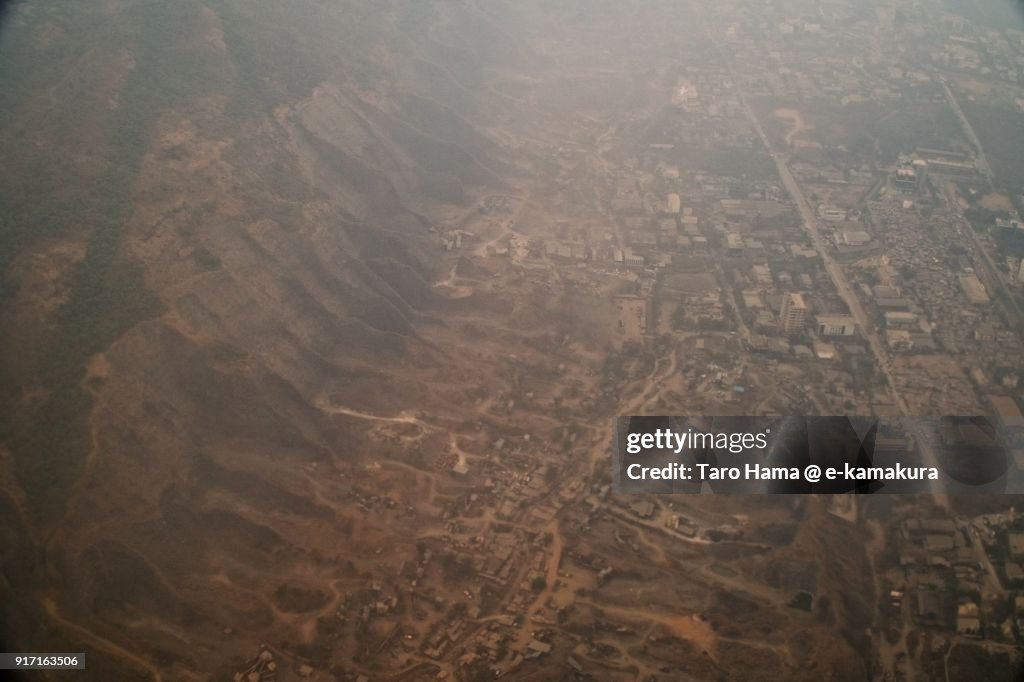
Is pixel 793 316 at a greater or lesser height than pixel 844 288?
lesser

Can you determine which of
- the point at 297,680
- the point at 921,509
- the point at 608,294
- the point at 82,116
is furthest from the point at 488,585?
the point at 82,116

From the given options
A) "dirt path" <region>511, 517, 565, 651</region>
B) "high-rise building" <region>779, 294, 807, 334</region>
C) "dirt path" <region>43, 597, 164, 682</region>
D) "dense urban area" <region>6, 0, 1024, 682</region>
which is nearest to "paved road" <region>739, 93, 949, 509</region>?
"dense urban area" <region>6, 0, 1024, 682</region>

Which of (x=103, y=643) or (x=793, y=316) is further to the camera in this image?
(x=793, y=316)

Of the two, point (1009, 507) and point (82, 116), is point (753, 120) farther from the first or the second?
point (82, 116)

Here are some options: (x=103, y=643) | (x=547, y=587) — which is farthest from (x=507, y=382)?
(x=103, y=643)

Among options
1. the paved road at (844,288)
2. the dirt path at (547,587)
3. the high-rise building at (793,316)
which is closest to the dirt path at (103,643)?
the dirt path at (547,587)

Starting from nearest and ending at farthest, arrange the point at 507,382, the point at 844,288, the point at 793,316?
the point at 507,382, the point at 793,316, the point at 844,288

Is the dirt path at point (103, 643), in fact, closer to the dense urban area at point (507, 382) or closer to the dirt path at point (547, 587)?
the dense urban area at point (507, 382)

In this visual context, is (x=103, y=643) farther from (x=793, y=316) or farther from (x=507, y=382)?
(x=793, y=316)

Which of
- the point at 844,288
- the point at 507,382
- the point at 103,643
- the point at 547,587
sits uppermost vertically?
the point at 844,288
